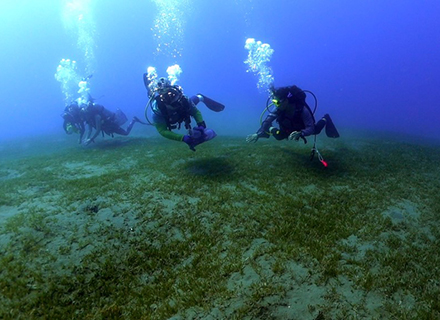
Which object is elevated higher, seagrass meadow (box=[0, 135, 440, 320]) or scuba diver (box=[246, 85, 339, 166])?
scuba diver (box=[246, 85, 339, 166])

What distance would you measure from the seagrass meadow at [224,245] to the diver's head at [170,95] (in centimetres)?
255

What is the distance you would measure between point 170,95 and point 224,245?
5.51 meters

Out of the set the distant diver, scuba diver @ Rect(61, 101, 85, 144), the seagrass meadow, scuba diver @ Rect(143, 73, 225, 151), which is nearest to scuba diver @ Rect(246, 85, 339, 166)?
the seagrass meadow

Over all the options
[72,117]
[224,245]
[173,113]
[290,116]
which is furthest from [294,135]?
[72,117]

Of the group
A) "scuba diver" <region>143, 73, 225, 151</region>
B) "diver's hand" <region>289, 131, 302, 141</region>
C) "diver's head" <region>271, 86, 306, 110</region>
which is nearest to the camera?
"diver's hand" <region>289, 131, 302, 141</region>

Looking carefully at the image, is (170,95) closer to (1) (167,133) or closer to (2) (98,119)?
(1) (167,133)

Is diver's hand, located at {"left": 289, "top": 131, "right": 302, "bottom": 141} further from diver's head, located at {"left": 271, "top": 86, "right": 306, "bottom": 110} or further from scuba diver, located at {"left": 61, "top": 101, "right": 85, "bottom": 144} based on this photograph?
scuba diver, located at {"left": 61, "top": 101, "right": 85, "bottom": 144}

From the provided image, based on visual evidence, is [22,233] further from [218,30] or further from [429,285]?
[218,30]

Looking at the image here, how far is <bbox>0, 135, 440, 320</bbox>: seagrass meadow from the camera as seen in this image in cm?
316

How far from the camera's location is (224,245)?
14.2 ft

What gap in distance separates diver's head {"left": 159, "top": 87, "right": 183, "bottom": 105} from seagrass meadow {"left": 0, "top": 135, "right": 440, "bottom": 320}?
2550mm

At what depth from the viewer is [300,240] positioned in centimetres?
431

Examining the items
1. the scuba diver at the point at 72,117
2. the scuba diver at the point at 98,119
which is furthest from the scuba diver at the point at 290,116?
the scuba diver at the point at 72,117

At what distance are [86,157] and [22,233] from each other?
25.5ft
